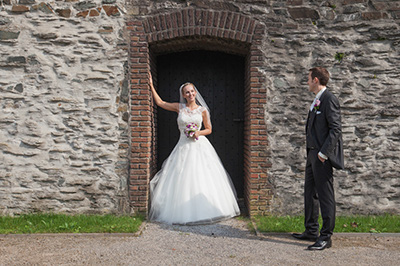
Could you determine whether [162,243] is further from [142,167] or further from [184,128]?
[184,128]

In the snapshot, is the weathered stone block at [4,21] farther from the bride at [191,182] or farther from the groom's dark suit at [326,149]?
→ the groom's dark suit at [326,149]

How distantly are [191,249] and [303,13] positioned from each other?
3685 millimetres

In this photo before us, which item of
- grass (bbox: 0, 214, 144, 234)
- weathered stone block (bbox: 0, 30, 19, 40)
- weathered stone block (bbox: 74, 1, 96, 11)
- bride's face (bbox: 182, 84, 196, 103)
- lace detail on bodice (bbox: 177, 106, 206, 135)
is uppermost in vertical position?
weathered stone block (bbox: 74, 1, 96, 11)

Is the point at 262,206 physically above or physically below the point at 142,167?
below

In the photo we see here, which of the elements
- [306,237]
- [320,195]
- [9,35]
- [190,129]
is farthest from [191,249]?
[9,35]

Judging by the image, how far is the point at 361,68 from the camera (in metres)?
5.57

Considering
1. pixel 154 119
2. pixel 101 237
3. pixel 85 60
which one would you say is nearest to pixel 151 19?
pixel 85 60

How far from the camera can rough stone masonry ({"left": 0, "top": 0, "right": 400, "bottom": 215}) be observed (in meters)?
5.56

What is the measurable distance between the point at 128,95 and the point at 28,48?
1.62m

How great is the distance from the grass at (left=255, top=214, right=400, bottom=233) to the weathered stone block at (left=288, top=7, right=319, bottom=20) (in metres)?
2.94

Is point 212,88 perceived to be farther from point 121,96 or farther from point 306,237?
point 306,237

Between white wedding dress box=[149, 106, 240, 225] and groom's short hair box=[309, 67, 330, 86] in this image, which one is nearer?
groom's short hair box=[309, 67, 330, 86]

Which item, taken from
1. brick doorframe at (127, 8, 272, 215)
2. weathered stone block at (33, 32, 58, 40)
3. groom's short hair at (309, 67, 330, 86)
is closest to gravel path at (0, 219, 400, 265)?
brick doorframe at (127, 8, 272, 215)

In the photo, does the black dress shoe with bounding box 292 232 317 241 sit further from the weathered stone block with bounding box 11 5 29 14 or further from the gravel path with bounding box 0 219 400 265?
the weathered stone block with bounding box 11 5 29 14
